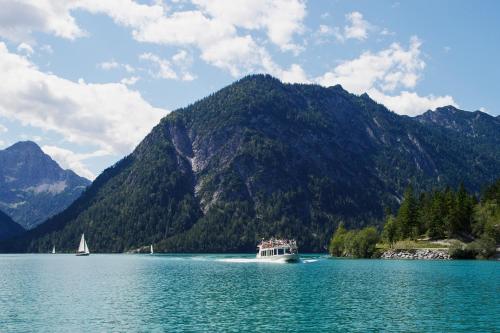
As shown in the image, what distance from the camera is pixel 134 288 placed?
9831 cm

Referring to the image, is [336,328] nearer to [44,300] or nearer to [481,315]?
[481,315]

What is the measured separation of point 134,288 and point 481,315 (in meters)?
60.8

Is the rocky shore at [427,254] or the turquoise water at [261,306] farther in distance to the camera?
the rocky shore at [427,254]

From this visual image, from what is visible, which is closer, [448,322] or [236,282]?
[448,322]

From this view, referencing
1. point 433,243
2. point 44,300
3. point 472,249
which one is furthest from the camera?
point 433,243

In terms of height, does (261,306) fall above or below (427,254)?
below

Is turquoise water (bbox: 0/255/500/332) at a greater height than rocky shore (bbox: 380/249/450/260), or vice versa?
rocky shore (bbox: 380/249/450/260)

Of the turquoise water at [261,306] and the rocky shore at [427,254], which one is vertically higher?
the rocky shore at [427,254]

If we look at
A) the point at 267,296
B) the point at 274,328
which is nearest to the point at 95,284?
Answer: the point at 267,296

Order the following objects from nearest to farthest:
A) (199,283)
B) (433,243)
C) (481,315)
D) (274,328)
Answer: (274,328), (481,315), (199,283), (433,243)

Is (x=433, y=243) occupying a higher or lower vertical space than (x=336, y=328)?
higher

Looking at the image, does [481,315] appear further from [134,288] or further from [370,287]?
[134,288]

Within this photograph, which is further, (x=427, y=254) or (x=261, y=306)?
(x=427, y=254)

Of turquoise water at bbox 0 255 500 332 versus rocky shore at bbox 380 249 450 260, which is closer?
turquoise water at bbox 0 255 500 332
